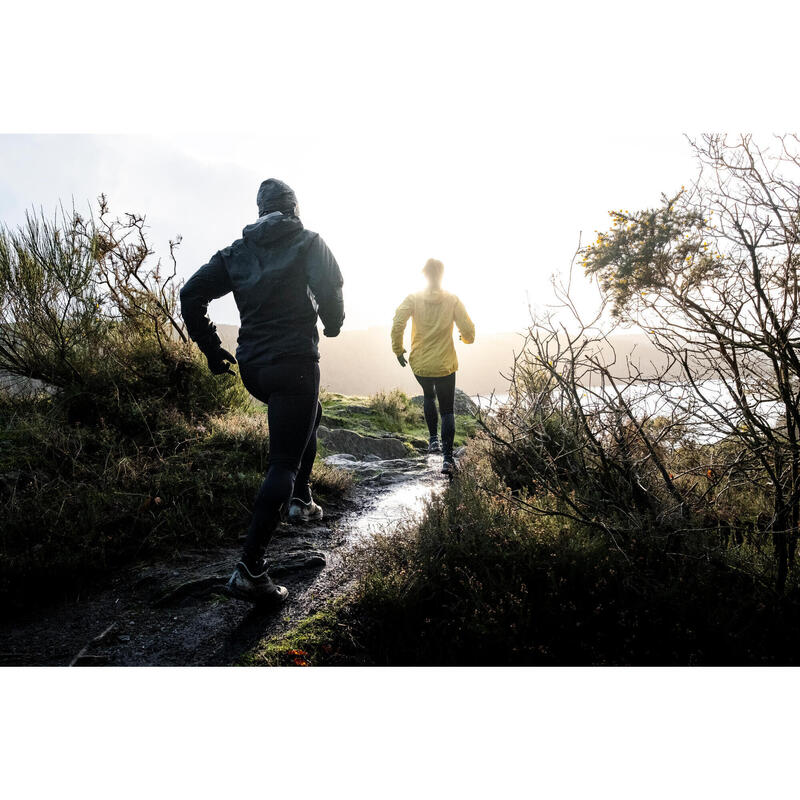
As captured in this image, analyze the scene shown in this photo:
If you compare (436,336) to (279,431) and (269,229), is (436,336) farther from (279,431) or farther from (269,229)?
(279,431)

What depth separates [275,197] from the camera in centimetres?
301

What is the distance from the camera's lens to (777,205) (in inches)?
89.0

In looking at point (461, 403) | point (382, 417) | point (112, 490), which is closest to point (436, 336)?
point (112, 490)

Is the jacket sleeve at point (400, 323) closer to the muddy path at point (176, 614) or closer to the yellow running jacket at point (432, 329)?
the yellow running jacket at point (432, 329)

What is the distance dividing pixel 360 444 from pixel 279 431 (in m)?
5.19

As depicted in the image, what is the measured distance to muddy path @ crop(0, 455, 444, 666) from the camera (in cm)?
236

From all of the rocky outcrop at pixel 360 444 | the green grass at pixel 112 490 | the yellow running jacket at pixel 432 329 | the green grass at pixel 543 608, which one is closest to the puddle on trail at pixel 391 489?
the green grass at pixel 112 490

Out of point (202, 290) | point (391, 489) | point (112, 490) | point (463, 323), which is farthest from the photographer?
point (463, 323)

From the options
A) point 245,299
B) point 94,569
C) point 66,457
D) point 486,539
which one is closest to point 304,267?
point 245,299

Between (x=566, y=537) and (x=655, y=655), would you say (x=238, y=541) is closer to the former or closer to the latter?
(x=566, y=537)

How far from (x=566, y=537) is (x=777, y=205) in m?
2.05

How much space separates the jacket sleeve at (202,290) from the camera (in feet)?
9.41

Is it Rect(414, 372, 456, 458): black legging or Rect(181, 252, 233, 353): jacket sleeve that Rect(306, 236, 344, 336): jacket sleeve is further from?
Rect(414, 372, 456, 458): black legging

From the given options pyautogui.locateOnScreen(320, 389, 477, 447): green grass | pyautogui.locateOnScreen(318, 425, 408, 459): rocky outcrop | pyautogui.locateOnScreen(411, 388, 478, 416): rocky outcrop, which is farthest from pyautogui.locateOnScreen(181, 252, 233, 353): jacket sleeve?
pyautogui.locateOnScreen(411, 388, 478, 416): rocky outcrop
